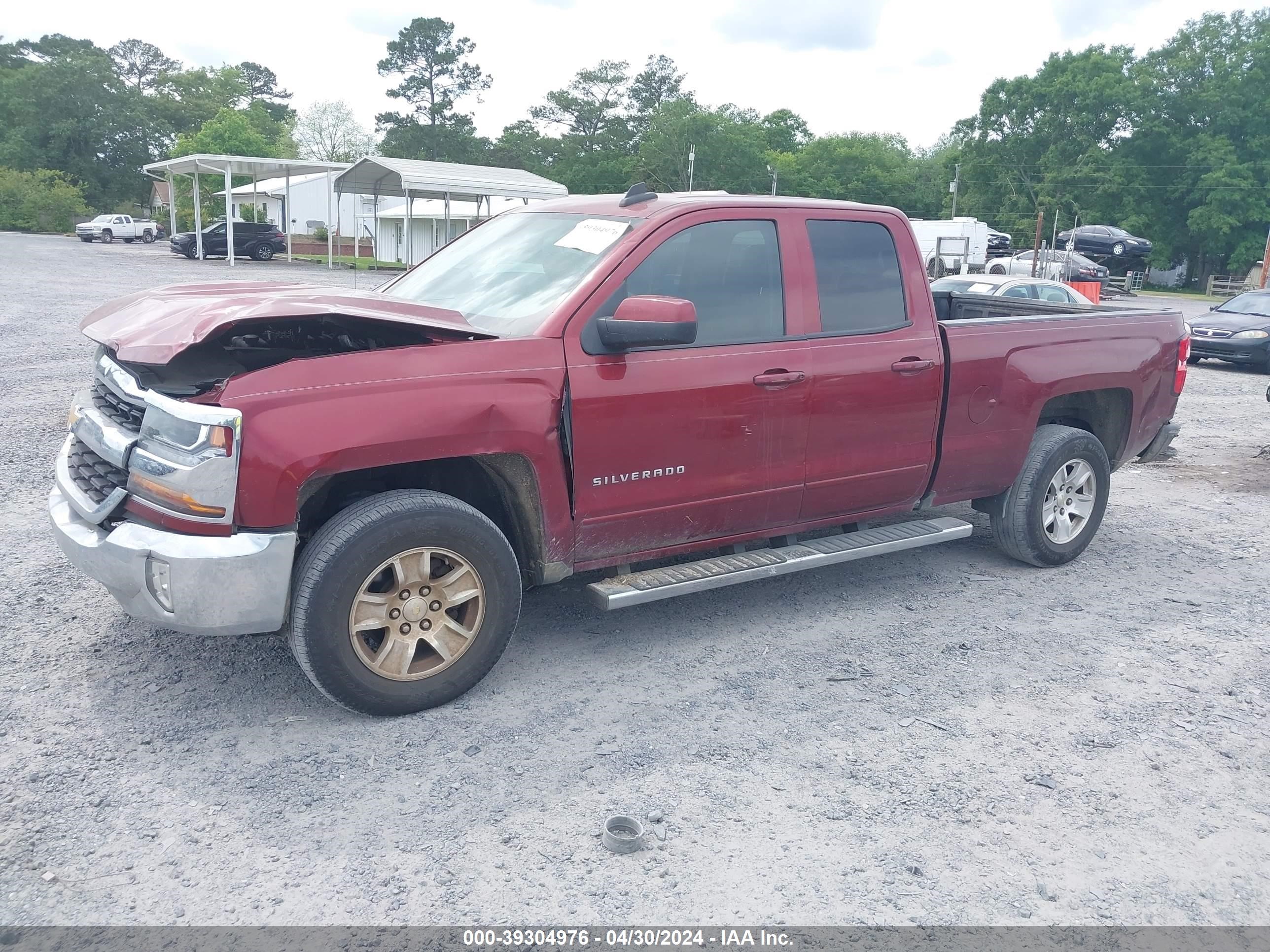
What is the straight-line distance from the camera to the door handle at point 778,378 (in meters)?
4.57

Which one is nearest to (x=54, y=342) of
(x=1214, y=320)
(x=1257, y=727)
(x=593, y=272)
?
(x=593, y=272)

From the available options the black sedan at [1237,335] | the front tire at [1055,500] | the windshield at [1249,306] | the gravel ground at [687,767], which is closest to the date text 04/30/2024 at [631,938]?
the gravel ground at [687,767]

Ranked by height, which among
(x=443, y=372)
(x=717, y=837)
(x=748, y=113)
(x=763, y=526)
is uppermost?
(x=748, y=113)

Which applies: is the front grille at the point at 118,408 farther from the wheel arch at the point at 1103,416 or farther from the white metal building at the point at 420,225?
the white metal building at the point at 420,225

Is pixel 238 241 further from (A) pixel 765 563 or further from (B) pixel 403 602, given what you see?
(B) pixel 403 602

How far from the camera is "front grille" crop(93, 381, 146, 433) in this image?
381 cm

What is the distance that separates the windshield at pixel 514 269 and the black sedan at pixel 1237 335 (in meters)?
15.9

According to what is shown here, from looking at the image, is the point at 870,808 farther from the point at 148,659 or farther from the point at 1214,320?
the point at 1214,320

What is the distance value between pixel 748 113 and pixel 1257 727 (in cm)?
9932

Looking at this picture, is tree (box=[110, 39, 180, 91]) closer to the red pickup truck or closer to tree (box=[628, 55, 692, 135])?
tree (box=[628, 55, 692, 135])

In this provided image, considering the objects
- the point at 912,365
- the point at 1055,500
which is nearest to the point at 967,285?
the point at 1055,500

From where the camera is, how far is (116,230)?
5078cm

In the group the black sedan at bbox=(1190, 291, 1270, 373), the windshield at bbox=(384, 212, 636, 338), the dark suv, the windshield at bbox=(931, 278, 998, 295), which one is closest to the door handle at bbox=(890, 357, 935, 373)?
the windshield at bbox=(384, 212, 636, 338)

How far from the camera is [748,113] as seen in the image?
96.7 m
